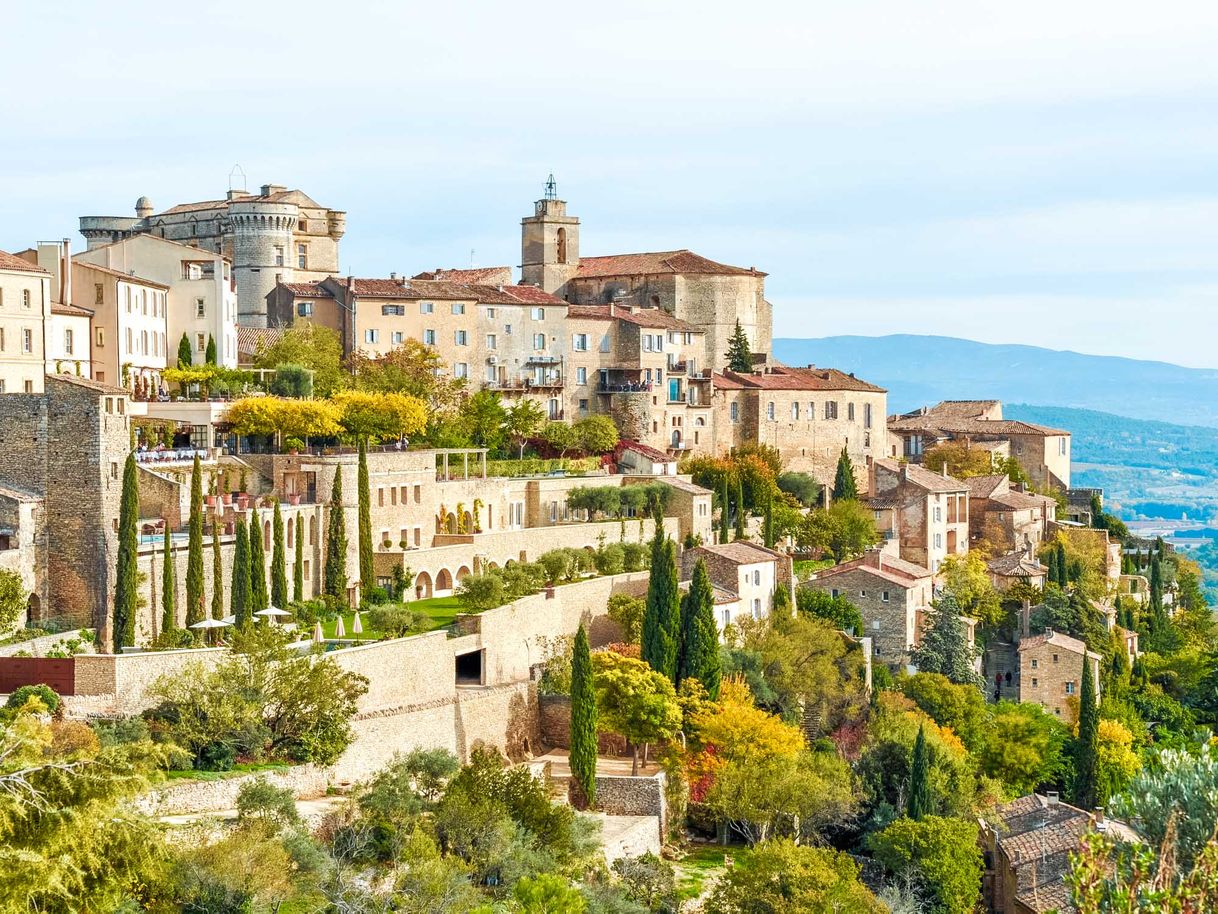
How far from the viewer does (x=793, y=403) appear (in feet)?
276

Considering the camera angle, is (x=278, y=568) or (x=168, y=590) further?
(x=278, y=568)

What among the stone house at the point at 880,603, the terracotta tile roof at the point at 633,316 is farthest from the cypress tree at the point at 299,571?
the terracotta tile roof at the point at 633,316

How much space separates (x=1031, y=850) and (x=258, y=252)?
45.7 metres

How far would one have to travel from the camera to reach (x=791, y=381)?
85.4 meters

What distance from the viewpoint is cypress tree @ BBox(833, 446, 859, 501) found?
80000 mm

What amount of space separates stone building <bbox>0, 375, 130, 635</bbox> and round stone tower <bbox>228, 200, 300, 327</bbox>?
112ft

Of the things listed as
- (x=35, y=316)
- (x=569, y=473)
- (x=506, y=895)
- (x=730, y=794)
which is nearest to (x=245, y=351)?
(x=569, y=473)

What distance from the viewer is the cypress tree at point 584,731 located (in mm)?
44531

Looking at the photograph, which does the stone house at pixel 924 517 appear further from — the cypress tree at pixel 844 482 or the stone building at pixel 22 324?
the stone building at pixel 22 324

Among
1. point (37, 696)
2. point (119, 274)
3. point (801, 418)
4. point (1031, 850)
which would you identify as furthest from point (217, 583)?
point (801, 418)

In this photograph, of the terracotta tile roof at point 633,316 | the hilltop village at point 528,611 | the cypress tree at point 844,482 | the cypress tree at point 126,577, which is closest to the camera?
the hilltop village at point 528,611

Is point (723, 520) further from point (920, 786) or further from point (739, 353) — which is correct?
point (920, 786)

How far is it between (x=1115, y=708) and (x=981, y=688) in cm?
509

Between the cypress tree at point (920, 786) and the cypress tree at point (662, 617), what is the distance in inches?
271
